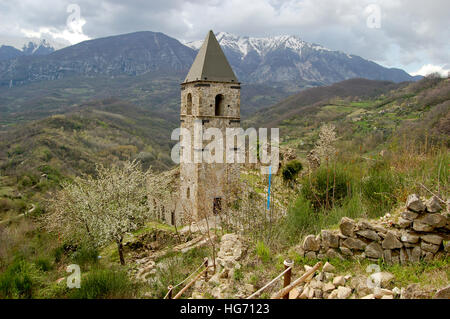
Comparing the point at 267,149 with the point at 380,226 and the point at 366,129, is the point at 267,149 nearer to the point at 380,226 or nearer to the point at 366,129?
the point at 380,226

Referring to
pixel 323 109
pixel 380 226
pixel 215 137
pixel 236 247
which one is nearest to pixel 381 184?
pixel 380 226

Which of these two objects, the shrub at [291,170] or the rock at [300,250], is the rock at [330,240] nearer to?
the rock at [300,250]

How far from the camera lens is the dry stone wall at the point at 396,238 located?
3980 mm

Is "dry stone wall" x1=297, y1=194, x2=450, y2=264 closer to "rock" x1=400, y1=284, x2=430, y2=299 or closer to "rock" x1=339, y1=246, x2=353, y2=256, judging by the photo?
"rock" x1=339, y1=246, x2=353, y2=256

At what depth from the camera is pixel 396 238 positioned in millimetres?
4219

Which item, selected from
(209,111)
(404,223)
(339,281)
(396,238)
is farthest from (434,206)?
(209,111)

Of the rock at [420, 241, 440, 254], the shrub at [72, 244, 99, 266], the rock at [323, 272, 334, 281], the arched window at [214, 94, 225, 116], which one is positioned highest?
the arched window at [214, 94, 225, 116]

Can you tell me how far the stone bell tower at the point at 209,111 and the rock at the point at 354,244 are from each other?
7.19m

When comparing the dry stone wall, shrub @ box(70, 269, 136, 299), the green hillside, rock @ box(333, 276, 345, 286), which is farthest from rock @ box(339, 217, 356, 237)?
shrub @ box(70, 269, 136, 299)

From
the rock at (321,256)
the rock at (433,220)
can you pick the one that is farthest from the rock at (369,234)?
the rock at (321,256)

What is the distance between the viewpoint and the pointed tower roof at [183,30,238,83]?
12023 millimetres

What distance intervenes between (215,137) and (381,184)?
7348mm

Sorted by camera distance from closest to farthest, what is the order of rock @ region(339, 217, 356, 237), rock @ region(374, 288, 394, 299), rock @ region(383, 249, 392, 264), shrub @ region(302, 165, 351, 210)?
rock @ region(374, 288, 394, 299)
rock @ region(383, 249, 392, 264)
rock @ region(339, 217, 356, 237)
shrub @ region(302, 165, 351, 210)

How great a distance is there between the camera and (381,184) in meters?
6.16
